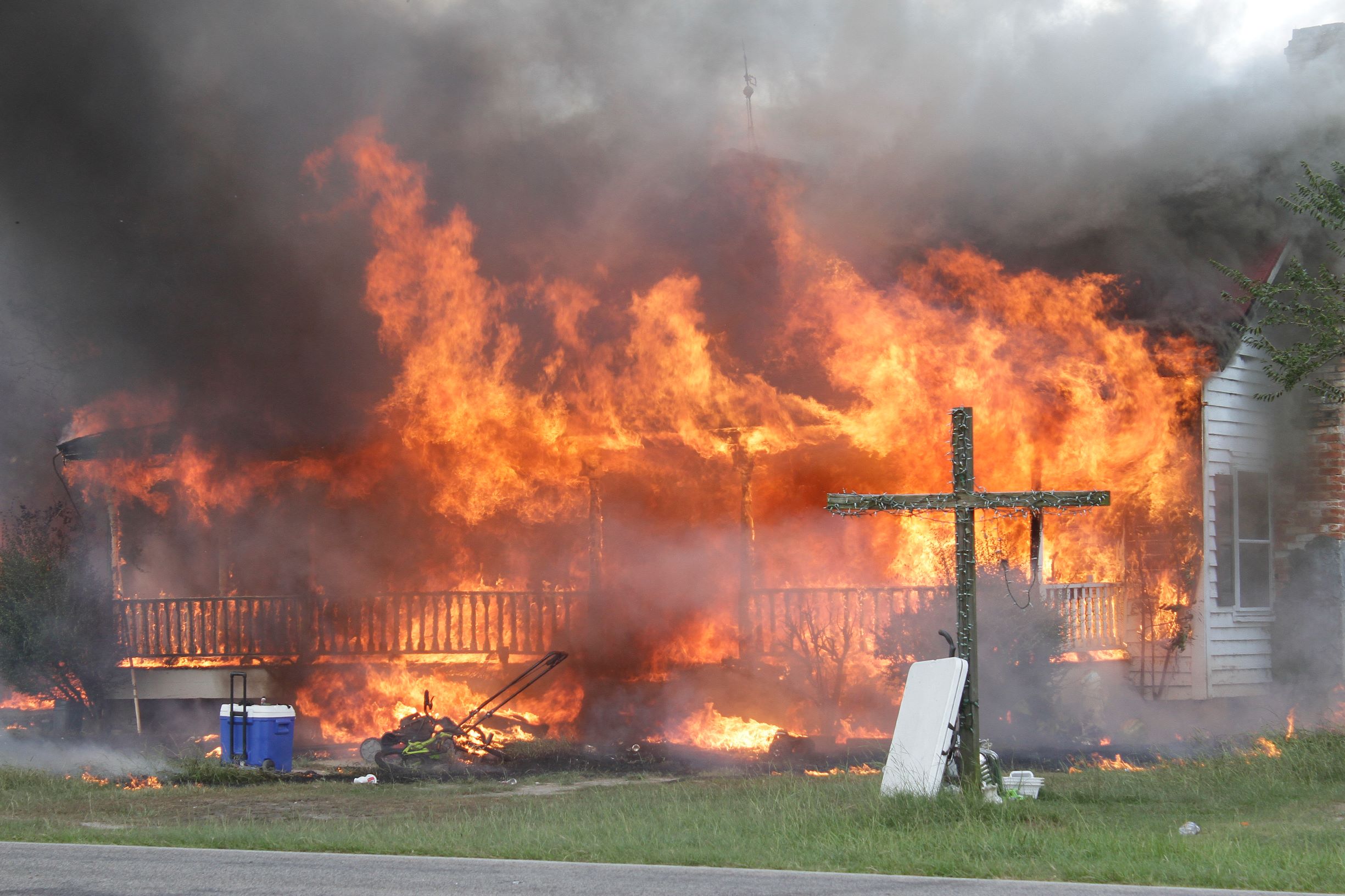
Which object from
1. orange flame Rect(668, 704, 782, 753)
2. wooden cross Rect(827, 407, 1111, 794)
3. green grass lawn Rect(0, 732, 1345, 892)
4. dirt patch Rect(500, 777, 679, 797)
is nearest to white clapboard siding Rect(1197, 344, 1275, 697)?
green grass lawn Rect(0, 732, 1345, 892)

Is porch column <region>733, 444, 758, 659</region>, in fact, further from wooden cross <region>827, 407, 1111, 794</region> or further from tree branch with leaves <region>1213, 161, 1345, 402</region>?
wooden cross <region>827, 407, 1111, 794</region>

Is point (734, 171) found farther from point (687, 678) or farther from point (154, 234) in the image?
point (154, 234)

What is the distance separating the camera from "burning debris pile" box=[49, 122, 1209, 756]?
15.1m

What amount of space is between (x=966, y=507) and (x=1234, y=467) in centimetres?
769

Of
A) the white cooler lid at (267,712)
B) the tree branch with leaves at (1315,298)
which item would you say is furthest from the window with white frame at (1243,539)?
the white cooler lid at (267,712)

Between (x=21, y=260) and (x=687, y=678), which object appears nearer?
(x=687, y=678)

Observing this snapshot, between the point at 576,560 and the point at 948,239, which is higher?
the point at 948,239

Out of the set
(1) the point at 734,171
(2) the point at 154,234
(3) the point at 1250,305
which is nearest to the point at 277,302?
(2) the point at 154,234

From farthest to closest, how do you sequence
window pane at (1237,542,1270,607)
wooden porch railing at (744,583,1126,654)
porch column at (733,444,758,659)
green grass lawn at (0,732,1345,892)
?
window pane at (1237,542,1270,607) → porch column at (733,444,758,659) → wooden porch railing at (744,583,1126,654) → green grass lawn at (0,732,1345,892)

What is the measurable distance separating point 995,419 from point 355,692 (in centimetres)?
838

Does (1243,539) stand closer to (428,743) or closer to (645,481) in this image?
(645,481)

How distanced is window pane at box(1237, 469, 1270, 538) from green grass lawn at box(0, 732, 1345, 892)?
174 inches

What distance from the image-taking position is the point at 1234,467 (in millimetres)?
15883

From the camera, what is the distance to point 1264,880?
6.60 metres
